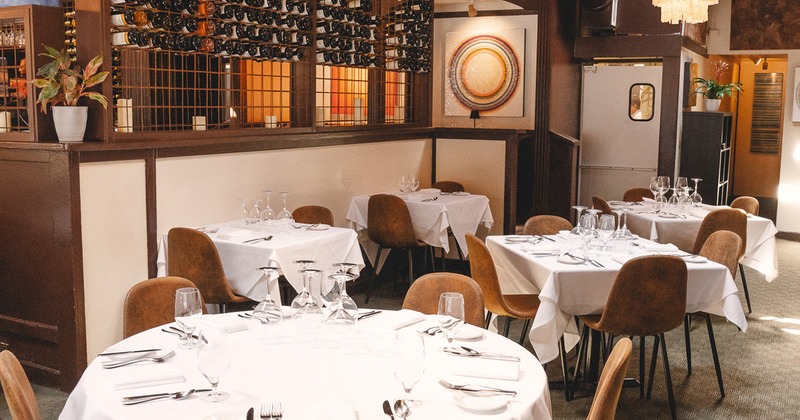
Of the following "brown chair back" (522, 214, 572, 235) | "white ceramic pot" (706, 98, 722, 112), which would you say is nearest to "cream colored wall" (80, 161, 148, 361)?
"brown chair back" (522, 214, 572, 235)

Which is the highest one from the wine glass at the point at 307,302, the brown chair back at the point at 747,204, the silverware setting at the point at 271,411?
the wine glass at the point at 307,302

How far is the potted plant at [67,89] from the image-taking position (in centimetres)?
470

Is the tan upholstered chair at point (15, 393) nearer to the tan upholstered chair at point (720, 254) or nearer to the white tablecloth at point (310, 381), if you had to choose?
the white tablecloth at point (310, 381)

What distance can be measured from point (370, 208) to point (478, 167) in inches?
73.7

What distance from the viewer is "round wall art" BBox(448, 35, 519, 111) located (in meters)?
9.51

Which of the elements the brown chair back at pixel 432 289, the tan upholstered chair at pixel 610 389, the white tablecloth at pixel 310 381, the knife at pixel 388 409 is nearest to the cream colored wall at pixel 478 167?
the brown chair back at pixel 432 289

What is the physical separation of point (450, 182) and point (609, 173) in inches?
111

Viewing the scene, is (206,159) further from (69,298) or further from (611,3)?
(611,3)

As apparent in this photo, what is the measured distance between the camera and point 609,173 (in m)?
10.4

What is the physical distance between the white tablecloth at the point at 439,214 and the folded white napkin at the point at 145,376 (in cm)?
469

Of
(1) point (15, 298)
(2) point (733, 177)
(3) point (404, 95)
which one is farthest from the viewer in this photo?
(2) point (733, 177)

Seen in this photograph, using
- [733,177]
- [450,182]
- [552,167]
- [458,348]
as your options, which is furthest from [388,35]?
[733,177]

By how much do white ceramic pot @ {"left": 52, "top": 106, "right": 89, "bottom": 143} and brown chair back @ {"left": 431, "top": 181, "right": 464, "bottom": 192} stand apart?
4.35m

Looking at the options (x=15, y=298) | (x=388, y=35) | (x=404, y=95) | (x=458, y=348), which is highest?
(x=388, y=35)
